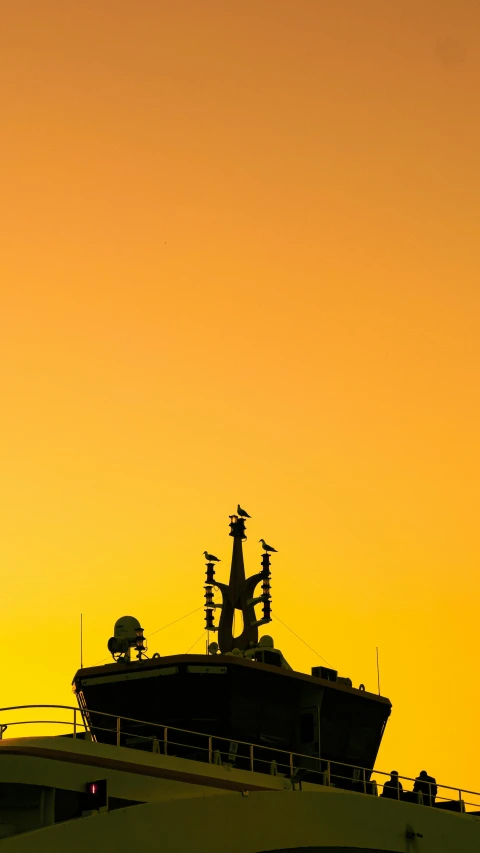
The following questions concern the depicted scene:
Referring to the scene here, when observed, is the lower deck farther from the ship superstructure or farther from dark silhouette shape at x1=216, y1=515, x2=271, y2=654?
dark silhouette shape at x1=216, y1=515, x2=271, y2=654

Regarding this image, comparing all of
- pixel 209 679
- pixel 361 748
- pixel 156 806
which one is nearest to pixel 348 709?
pixel 361 748

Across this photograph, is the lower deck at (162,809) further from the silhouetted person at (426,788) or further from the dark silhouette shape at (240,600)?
the dark silhouette shape at (240,600)

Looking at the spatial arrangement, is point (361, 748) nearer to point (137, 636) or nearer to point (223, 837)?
point (137, 636)

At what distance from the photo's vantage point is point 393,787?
3584 centimetres

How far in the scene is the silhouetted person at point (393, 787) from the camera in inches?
1411

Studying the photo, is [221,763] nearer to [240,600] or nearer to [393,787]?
[393,787]

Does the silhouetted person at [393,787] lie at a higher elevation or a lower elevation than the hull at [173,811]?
higher

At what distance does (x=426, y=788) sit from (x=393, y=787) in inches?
87.0

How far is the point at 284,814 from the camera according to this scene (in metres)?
28.2

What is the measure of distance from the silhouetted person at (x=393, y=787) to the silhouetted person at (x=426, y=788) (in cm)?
61

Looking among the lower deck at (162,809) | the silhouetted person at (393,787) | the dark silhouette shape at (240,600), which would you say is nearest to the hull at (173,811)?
the lower deck at (162,809)

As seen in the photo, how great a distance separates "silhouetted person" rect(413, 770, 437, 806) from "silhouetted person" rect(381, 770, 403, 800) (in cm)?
61

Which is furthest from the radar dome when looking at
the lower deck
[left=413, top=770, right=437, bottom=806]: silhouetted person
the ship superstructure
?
[left=413, top=770, right=437, bottom=806]: silhouetted person

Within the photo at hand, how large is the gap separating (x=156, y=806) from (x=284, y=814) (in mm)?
3543
